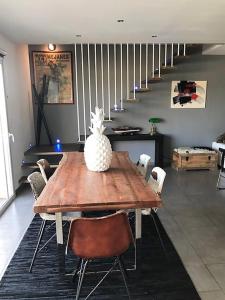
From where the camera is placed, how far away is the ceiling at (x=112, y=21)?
276 cm

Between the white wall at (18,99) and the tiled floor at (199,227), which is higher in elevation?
the white wall at (18,99)

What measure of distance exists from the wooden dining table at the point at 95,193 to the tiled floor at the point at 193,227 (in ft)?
2.57

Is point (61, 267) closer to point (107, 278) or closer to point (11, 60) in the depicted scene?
point (107, 278)

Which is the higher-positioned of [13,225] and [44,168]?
[44,168]

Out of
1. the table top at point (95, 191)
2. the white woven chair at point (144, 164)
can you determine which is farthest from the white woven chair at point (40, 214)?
the white woven chair at point (144, 164)

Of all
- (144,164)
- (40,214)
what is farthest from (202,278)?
(40,214)

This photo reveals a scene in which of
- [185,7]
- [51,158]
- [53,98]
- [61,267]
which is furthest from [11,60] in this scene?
[61,267]

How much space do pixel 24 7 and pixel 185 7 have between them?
1769 mm

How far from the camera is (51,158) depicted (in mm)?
5426

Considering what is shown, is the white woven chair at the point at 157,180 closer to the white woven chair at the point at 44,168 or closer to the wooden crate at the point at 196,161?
the white woven chair at the point at 44,168

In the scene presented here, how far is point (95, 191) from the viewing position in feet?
6.94

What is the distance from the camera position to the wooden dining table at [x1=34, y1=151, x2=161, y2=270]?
187 centimetres

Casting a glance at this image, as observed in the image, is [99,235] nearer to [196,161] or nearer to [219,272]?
[219,272]

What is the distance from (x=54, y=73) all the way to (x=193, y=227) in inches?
171
